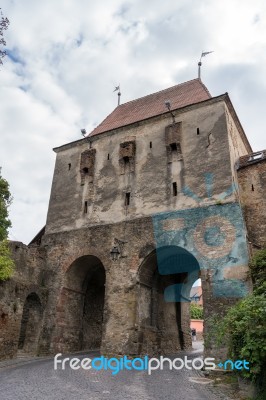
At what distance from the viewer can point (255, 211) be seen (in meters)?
12.9

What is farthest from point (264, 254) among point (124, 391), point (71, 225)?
point (71, 225)

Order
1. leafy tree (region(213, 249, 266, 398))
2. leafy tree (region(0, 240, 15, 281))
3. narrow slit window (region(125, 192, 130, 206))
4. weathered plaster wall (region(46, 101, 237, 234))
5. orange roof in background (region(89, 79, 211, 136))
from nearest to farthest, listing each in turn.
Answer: leafy tree (region(213, 249, 266, 398)), leafy tree (region(0, 240, 15, 281)), weathered plaster wall (region(46, 101, 237, 234)), narrow slit window (region(125, 192, 130, 206)), orange roof in background (region(89, 79, 211, 136))

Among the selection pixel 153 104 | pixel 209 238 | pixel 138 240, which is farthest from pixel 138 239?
pixel 153 104

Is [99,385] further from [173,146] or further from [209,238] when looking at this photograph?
[173,146]

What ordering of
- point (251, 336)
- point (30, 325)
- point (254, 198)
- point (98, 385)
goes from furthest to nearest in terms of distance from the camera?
point (30, 325)
point (254, 198)
point (98, 385)
point (251, 336)

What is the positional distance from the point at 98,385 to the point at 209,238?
20.0ft

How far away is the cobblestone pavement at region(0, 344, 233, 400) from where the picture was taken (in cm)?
606

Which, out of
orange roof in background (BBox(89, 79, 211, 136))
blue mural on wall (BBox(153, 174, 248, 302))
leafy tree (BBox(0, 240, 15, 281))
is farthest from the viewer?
orange roof in background (BBox(89, 79, 211, 136))

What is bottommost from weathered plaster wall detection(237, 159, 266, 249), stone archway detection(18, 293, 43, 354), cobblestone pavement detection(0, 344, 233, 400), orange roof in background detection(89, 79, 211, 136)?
cobblestone pavement detection(0, 344, 233, 400)

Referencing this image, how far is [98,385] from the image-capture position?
707 centimetres

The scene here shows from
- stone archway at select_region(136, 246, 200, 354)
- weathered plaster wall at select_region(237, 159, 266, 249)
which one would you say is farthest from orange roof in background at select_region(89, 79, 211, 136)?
stone archway at select_region(136, 246, 200, 354)

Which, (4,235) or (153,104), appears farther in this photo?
(153,104)

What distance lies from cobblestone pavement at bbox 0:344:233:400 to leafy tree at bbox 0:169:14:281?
3023 millimetres

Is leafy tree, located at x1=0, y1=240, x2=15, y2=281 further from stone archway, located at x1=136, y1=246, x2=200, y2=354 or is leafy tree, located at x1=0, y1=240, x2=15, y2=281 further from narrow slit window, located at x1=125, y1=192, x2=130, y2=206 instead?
narrow slit window, located at x1=125, y1=192, x2=130, y2=206
